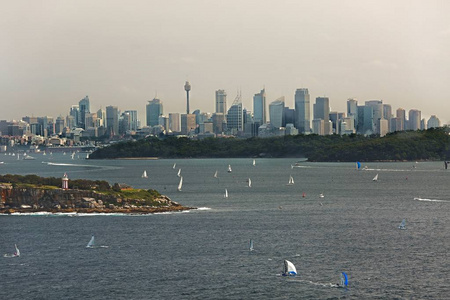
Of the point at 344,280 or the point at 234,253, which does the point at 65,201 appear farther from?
Answer: the point at 344,280

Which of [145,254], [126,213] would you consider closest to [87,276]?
[145,254]

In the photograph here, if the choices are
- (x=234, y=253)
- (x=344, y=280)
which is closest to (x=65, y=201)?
(x=234, y=253)

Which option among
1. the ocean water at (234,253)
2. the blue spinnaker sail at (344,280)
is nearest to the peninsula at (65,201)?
the ocean water at (234,253)

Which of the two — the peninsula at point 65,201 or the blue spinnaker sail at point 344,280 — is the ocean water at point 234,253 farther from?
the peninsula at point 65,201

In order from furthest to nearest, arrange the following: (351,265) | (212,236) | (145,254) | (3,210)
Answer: (3,210) → (212,236) → (145,254) → (351,265)

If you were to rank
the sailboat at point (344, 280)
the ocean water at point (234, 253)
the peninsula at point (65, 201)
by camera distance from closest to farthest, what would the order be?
the ocean water at point (234, 253) < the sailboat at point (344, 280) < the peninsula at point (65, 201)

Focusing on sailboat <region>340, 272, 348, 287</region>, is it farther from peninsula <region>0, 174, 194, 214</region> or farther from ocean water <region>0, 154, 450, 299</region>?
peninsula <region>0, 174, 194, 214</region>

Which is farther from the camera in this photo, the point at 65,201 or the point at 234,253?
the point at 65,201

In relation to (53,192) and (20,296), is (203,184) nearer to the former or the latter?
(53,192)
